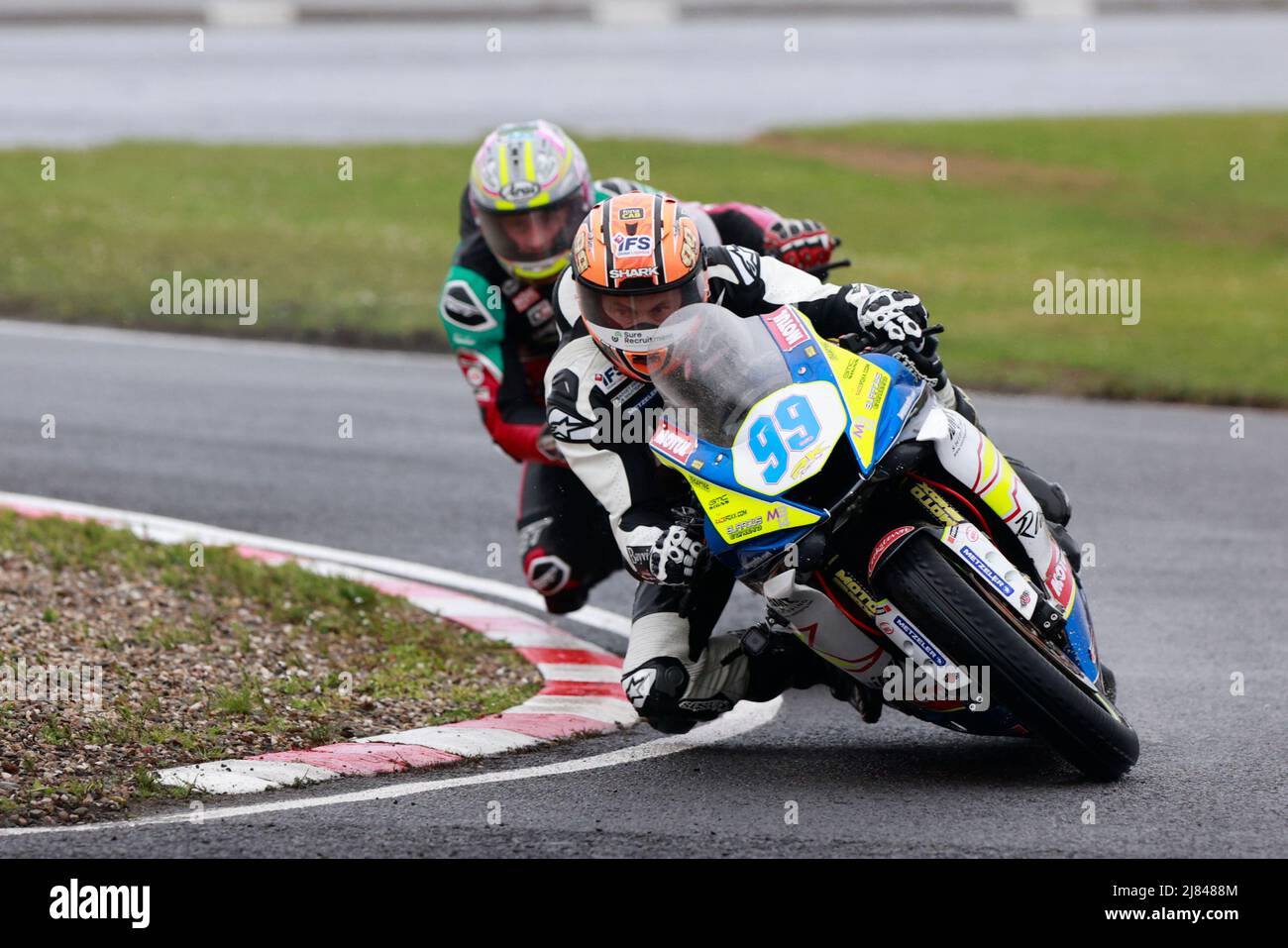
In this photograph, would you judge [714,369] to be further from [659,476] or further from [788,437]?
[659,476]

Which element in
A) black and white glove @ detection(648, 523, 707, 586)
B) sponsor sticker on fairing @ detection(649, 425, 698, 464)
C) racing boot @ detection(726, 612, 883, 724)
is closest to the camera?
sponsor sticker on fairing @ detection(649, 425, 698, 464)

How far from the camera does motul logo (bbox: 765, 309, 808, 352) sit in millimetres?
5543

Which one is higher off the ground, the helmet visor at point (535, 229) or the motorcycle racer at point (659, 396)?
the helmet visor at point (535, 229)

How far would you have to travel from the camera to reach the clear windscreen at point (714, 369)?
540cm

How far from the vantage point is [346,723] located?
636 cm

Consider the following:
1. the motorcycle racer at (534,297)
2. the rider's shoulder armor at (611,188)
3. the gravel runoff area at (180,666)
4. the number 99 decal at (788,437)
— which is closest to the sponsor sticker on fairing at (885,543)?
the number 99 decal at (788,437)

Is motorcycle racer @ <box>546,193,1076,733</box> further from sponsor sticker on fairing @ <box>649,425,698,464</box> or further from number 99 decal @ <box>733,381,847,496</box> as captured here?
number 99 decal @ <box>733,381,847,496</box>

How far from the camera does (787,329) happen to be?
561 cm

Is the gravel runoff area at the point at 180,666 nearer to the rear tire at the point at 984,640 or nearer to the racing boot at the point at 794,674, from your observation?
the racing boot at the point at 794,674

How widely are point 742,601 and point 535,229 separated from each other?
208 centimetres

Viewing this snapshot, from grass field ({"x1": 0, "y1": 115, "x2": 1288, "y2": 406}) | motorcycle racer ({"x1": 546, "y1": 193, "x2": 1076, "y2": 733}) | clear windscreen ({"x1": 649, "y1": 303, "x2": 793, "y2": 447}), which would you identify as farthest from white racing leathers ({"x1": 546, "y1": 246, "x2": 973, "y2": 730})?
grass field ({"x1": 0, "y1": 115, "x2": 1288, "y2": 406})

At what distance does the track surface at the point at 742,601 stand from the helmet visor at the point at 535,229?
5.32ft

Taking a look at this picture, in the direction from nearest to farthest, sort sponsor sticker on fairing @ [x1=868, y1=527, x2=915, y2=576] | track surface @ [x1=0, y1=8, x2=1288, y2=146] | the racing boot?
1. sponsor sticker on fairing @ [x1=868, y1=527, x2=915, y2=576]
2. the racing boot
3. track surface @ [x1=0, y1=8, x2=1288, y2=146]

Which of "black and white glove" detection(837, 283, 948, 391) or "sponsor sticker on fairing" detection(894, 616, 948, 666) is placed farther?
"black and white glove" detection(837, 283, 948, 391)
